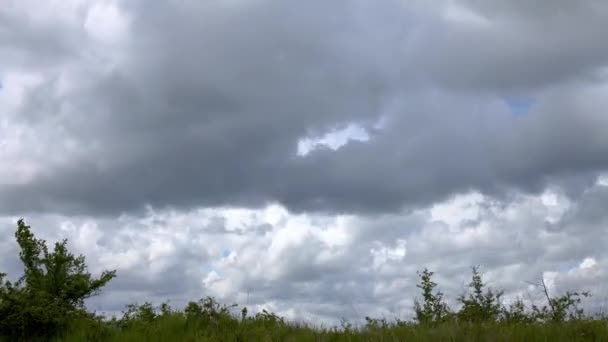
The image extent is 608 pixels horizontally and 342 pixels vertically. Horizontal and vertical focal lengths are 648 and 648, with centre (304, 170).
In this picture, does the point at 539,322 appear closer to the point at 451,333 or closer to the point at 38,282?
the point at 451,333

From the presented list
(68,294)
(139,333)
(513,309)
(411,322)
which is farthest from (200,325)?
(513,309)

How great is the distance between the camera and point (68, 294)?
45.9ft

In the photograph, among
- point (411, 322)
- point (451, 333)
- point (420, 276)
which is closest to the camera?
point (451, 333)

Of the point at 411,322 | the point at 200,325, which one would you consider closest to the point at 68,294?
the point at 200,325

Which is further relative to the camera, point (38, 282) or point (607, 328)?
point (38, 282)

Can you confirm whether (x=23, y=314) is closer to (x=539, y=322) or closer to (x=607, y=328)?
(x=539, y=322)

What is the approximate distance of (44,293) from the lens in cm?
1329

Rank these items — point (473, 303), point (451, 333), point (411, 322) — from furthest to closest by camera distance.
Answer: point (473, 303), point (411, 322), point (451, 333)

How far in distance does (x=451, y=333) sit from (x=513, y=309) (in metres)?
3.17

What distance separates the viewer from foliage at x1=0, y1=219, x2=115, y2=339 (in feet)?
42.1

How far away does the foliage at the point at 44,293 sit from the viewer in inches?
505

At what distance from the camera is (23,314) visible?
12750mm

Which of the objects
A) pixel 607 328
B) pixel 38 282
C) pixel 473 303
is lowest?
pixel 607 328

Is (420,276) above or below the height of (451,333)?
above
